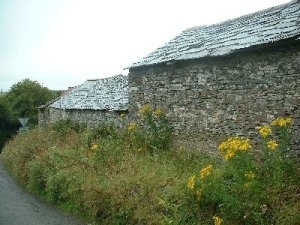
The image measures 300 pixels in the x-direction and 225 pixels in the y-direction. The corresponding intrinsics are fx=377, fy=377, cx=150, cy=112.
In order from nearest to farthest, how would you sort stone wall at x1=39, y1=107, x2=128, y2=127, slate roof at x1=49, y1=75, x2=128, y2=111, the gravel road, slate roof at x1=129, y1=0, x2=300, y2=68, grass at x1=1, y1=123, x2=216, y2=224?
grass at x1=1, y1=123, x2=216, y2=224
slate roof at x1=129, y1=0, x2=300, y2=68
the gravel road
stone wall at x1=39, y1=107, x2=128, y2=127
slate roof at x1=49, y1=75, x2=128, y2=111

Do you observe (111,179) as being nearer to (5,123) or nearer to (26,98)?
(5,123)

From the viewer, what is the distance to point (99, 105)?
18.5 metres

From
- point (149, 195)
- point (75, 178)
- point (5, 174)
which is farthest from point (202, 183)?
point (5, 174)

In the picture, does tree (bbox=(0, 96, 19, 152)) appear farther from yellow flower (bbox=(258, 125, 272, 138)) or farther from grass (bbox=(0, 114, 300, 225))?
yellow flower (bbox=(258, 125, 272, 138))

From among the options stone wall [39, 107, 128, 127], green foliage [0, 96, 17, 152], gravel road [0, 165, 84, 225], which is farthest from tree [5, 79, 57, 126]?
gravel road [0, 165, 84, 225]

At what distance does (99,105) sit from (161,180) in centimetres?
1035

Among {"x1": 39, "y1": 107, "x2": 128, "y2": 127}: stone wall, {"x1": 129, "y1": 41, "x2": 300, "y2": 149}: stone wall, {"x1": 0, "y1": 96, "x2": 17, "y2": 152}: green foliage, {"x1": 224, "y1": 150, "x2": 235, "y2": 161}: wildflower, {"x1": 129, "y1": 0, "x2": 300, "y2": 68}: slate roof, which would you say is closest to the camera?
{"x1": 224, "y1": 150, "x2": 235, "y2": 161}: wildflower

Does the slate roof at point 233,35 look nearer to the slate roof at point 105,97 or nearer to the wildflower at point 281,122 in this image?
the wildflower at point 281,122

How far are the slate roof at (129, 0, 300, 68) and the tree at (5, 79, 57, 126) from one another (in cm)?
2527

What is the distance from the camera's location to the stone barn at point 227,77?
27.8ft

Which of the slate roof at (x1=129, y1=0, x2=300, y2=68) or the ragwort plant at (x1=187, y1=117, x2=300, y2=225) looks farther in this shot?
the slate roof at (x1=129, y1=0, x2=300, y2=68)

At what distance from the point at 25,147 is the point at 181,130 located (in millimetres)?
8565

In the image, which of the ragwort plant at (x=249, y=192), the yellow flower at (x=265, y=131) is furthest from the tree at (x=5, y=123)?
the yellow flower at (x=265, y=131)

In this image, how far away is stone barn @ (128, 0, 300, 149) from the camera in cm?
848
